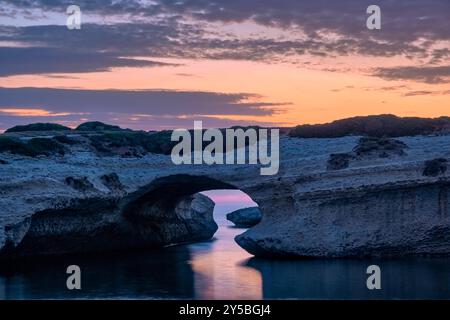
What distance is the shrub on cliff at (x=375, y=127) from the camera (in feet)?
171

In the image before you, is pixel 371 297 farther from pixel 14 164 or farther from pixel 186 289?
pixel 14 164

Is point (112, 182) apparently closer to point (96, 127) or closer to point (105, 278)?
point (105, 278)

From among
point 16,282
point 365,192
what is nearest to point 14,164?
point 16,282

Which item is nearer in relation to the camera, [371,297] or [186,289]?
[371,297]

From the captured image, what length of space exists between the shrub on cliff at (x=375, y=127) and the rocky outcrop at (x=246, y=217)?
34583 millimetres

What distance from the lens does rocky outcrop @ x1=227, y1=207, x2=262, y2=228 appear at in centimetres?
9019

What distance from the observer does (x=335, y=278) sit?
3759 cm

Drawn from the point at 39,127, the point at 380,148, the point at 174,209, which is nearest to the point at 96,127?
the point at 39,127

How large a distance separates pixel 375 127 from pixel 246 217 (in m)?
40.8

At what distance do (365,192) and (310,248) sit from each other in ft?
13.4

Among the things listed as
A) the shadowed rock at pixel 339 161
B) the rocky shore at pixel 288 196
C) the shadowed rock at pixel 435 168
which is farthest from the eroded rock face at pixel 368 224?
the shadowed rock at pixel 339 161

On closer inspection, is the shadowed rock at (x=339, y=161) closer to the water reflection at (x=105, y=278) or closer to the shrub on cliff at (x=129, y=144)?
the water reflection at (x=105, y=278)

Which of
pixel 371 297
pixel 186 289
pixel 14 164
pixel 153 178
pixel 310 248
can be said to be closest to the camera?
pixel 371 297

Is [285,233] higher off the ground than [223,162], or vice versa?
[223,162]
